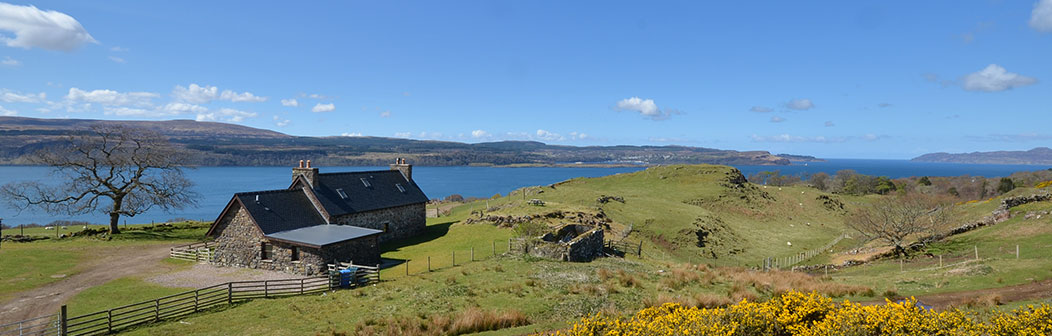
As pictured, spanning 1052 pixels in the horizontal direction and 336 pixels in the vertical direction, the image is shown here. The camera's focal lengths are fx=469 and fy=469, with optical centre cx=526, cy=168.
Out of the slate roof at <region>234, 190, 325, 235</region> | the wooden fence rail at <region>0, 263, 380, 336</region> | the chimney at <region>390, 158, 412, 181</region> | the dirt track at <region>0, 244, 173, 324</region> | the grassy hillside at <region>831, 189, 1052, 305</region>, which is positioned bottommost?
the dirt track at <region>0, 244, 173, 324</region>

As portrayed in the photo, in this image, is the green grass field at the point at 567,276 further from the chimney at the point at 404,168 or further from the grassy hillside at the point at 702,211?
the chimney at the point at 404,168

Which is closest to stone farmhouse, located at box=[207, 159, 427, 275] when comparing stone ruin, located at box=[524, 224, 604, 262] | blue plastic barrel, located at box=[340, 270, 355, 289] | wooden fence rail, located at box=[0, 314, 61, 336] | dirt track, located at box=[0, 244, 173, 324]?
blue plastic barrel, located at box=[340, 270, 355, 289]

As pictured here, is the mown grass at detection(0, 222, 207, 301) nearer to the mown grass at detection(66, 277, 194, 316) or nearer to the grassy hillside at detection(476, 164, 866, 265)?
the mown grass at detection(66, 277, 194, 316)

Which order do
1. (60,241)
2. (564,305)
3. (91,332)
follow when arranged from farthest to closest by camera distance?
(60,241) < (564,305) < (91,332)

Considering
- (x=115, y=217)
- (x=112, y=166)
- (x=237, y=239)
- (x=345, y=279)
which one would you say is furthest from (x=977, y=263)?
(x=112, y=166)

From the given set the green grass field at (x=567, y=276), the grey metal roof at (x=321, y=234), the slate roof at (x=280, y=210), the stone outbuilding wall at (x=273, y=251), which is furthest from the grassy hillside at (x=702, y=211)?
the slate roof at (x=280, y=210)

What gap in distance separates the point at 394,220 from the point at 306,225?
9.59 meters

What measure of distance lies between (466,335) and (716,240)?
40039mm

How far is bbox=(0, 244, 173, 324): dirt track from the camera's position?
2247 centimetres

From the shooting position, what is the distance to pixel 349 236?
32.7m

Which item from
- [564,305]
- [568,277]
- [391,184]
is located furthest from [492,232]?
[564,305]

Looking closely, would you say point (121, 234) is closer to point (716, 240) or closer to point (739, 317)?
point (739, 317)

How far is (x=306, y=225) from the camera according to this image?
35688 mm

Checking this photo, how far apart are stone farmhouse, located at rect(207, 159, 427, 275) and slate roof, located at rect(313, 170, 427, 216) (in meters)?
0.09
